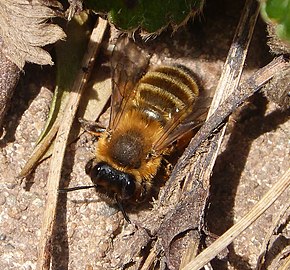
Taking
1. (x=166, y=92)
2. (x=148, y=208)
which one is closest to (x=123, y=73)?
(x=166, y=92)

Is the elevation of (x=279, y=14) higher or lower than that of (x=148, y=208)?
higher

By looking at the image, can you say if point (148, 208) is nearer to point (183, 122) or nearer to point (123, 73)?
point (183, 122)

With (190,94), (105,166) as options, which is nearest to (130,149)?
(105,166)

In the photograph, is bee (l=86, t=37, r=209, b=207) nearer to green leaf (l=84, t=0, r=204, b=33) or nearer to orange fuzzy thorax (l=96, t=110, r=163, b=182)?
orange fuzzy thorax (l=96, t=110, r=163, b=182)

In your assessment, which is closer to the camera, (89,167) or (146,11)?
(146,11)

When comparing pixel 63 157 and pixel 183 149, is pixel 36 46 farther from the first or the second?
pixel 183 149

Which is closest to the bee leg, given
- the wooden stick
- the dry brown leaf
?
the dry brown leaf
